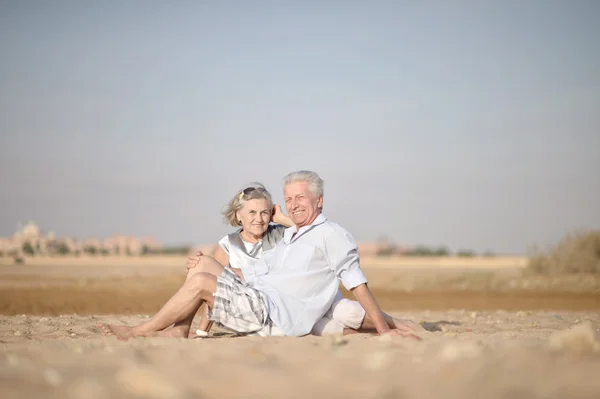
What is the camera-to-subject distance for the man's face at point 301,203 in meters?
6.48

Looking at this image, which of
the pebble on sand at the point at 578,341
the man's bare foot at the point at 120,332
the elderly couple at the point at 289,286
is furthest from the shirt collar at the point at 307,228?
the pebble on sand at the point at 578,341

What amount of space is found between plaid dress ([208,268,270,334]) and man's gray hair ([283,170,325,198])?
108 cm

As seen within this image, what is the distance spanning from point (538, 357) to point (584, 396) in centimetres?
75

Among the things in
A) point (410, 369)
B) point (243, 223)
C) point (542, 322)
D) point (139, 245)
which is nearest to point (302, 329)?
point (243, 223)

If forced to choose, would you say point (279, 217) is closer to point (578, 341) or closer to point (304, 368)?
point (304, 368)

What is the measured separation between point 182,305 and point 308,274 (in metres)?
1.24

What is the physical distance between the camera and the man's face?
648 cm

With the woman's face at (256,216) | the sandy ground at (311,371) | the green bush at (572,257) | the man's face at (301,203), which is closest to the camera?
the sandy ground at (311,371)

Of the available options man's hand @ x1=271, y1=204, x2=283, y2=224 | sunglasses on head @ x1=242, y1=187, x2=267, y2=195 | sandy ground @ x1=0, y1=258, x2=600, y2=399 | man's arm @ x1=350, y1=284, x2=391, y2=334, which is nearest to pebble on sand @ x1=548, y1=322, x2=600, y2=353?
sandy ground @ x1=0, y1=258, x2=600, y2=399

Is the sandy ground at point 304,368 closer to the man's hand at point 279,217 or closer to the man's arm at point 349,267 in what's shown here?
the man's arm at point 349,267

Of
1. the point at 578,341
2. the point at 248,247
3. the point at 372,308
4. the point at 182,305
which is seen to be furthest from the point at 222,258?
the point at 578,341

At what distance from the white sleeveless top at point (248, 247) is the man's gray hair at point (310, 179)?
0.90m

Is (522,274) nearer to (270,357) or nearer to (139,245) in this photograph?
(270,357)

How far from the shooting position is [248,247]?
7375mm
